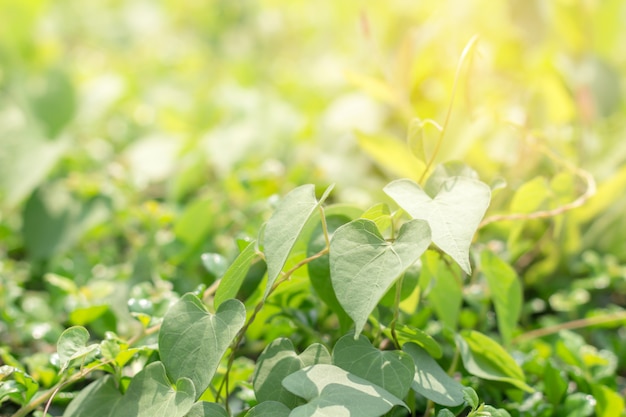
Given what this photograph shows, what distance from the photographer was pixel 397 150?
1.21 metres

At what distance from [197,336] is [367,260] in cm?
19

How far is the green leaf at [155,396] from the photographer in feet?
2.13

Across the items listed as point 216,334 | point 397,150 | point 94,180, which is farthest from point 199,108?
point 216,334

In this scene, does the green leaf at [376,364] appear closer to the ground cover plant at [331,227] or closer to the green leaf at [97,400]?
the ground cover plant at [331,227]

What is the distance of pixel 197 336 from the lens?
0.68m

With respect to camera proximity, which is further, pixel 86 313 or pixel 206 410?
pixel 86 313

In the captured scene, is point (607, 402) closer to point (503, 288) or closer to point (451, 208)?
point (503, 288)

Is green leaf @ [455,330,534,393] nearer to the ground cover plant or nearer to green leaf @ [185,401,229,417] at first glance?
the ground cover plant

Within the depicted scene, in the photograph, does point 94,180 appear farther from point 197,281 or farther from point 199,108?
point 199,108

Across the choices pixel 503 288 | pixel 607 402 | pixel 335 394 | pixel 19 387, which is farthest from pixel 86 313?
pixel 607 402

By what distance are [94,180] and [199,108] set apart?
0.54 metres

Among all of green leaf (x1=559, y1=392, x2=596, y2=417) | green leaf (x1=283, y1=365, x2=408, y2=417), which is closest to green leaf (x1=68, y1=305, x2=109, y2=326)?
green leaf (x1=283, y1=365, x2=408, y2=417)

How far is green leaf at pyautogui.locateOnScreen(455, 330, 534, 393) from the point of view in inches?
31.2

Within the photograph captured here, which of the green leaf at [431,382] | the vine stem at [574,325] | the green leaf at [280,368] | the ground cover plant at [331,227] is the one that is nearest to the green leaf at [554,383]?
the ground cover plant at [331,227]
